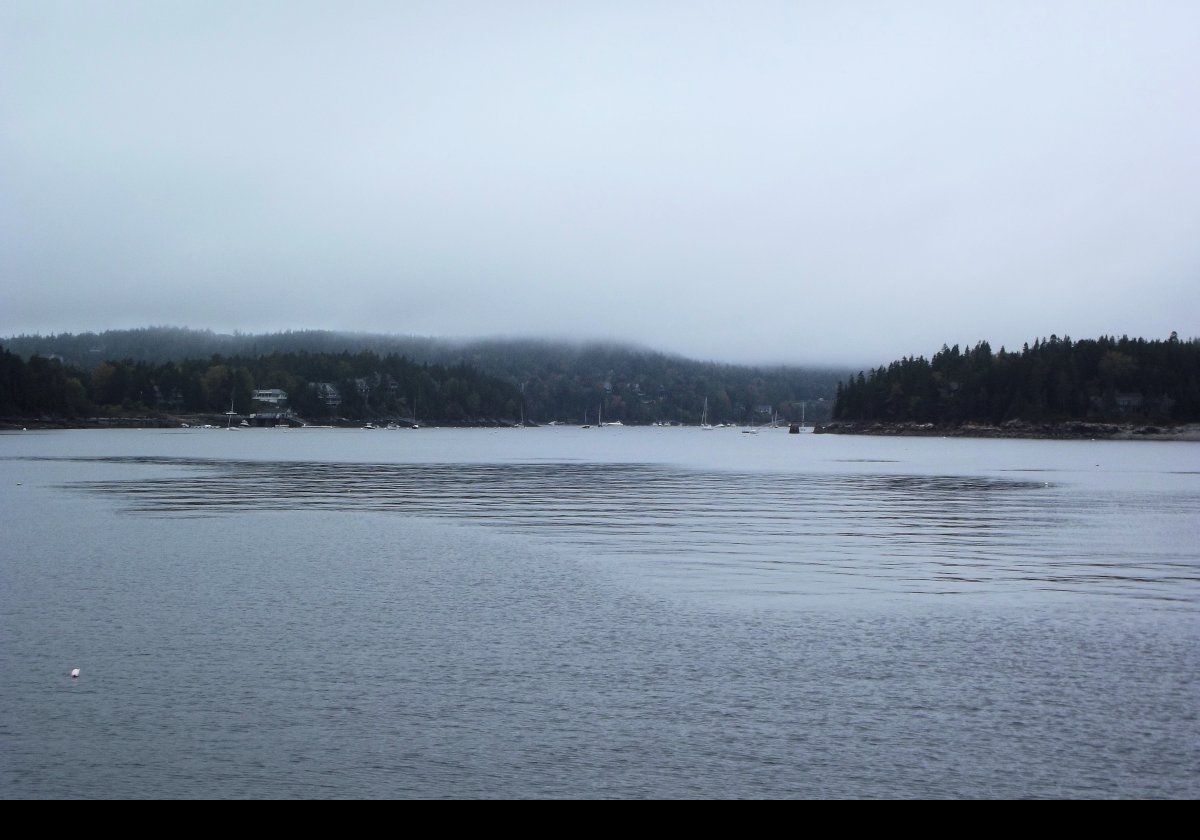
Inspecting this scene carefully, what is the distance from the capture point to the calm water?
13539 mm

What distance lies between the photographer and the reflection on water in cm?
2973

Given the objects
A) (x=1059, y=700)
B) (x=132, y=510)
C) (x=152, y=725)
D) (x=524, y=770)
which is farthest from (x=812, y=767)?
(x=132, y=510)

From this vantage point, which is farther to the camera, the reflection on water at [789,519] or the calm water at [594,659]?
the reflection on water at [789,519]

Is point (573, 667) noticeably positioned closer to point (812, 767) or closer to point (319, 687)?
point (319, 687)

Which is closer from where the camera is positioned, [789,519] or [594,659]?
[594,659]

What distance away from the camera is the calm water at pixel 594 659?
13.5 meters

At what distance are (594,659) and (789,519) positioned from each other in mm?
29145

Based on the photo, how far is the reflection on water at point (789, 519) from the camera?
97.6ft

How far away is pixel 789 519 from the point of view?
4741 centimetres

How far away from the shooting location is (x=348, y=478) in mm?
79250

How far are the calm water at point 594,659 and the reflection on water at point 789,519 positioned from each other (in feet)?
1.02

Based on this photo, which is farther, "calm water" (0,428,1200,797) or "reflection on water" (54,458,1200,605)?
"reflection on water" (54,458,1200,605)

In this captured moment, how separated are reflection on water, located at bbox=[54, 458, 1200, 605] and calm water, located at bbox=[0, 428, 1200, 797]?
31cm

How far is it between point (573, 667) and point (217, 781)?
687 centimetres
